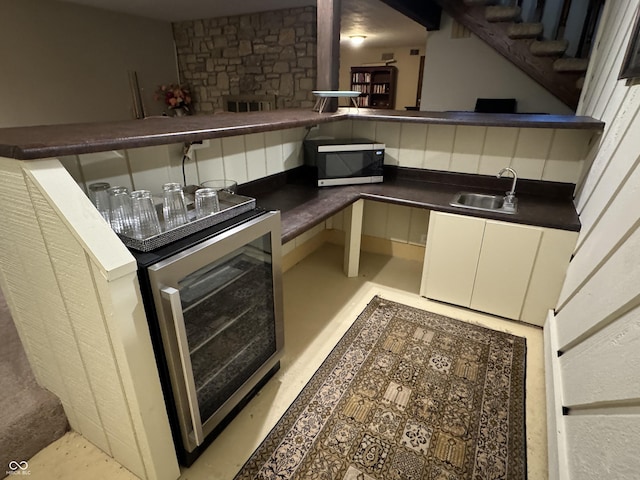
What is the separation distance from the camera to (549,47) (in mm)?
3221

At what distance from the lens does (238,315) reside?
4.99 ft

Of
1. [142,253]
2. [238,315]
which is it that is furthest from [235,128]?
[238,315]

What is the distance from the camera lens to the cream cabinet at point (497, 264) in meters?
1.99

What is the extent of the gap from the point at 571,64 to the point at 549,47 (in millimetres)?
268

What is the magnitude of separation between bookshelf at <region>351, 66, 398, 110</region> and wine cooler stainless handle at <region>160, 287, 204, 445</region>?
25.4ft

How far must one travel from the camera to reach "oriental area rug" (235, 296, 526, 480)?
1.37 meters

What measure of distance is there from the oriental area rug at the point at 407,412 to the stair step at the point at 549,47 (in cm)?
279

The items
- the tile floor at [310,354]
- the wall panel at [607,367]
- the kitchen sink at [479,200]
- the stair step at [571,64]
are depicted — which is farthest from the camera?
the stair step at [571,64]

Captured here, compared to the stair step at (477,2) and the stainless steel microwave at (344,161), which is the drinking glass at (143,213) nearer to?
the stainless steel microwave at (344,161)

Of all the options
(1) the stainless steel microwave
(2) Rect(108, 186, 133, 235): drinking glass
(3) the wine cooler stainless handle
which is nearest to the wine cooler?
(3) the wine cooler stainless handle

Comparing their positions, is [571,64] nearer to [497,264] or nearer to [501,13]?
[501,13]

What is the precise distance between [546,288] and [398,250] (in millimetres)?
1239

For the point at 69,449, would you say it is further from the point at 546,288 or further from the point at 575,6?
the point at 575,6

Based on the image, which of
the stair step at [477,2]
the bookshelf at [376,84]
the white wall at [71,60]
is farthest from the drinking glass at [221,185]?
the bookshelf at [376,84]
